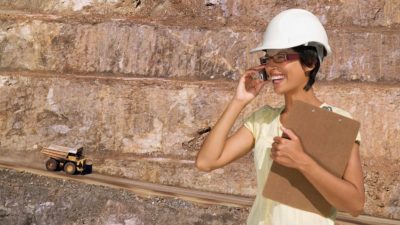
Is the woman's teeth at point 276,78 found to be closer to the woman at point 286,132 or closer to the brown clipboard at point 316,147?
the woman at point 286,132

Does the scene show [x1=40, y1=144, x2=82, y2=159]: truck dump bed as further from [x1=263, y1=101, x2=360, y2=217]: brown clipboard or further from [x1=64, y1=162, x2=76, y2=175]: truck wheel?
[x1=263, y1=101, x2=360, y2=217]: brown clipboard

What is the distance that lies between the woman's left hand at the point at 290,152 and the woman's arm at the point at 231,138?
52 cm

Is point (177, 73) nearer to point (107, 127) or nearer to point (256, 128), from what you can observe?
point (107, 127)

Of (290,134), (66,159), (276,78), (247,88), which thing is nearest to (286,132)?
(290,134)

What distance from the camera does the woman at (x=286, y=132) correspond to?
241 cm

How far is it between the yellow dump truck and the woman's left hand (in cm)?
1375

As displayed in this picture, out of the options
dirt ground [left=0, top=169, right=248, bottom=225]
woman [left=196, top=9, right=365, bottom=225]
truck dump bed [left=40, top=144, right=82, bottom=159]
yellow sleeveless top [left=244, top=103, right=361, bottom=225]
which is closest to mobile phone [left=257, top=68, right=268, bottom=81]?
woman [left=196, top=9, right=365, bottom=225]

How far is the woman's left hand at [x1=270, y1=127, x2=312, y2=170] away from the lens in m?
2.39

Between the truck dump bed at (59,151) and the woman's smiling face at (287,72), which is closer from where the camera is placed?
the woman's smiling face at (287,72)

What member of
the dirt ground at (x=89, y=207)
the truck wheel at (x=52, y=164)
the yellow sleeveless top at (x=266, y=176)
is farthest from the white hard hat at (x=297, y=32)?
the truck wheel at (x=52, y=164)

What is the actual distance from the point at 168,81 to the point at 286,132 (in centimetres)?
1499

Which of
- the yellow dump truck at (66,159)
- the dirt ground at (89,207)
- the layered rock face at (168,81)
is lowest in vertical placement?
the dirt ground at (89,207)

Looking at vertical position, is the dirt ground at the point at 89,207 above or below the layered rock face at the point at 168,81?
below

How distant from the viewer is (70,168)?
605 inches
